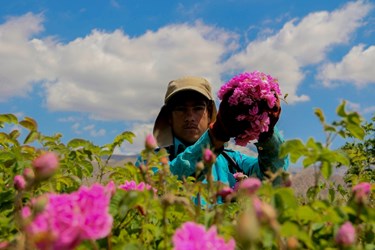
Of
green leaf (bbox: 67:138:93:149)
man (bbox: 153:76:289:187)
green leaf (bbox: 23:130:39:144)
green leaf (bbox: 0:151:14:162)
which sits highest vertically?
man (bbox: 153:76:289:187)

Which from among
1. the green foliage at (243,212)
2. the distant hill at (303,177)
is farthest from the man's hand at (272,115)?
the green foliage at (243,212)

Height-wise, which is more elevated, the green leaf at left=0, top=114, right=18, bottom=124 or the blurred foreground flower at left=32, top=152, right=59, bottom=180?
the green leaf at left=0, top=114, right=18, bottom=124

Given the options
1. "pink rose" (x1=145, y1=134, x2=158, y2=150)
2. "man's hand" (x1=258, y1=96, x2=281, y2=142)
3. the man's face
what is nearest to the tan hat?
the man's face

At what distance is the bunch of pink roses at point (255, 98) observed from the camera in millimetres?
3219

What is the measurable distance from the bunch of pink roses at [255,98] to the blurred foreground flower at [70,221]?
2.42 meters

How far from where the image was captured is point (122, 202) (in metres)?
1.05

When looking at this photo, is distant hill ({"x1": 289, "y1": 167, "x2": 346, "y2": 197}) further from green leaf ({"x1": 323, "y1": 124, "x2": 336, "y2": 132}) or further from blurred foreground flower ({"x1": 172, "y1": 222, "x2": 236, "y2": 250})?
blurred foreground flower ({"x1": 172, "y1": 222, "x2": 236, "y2": 250})

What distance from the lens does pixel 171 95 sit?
455 centimetres

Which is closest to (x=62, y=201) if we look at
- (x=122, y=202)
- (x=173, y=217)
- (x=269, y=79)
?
(x=122, y=202)

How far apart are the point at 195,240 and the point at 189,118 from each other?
146 inches

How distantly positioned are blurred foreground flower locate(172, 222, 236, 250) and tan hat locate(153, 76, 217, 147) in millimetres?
3718

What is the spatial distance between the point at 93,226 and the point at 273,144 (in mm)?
2959

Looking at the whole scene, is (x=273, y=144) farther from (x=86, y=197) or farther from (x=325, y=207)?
(x=86, y=197)

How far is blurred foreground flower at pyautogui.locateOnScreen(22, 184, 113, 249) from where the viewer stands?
59 cm
